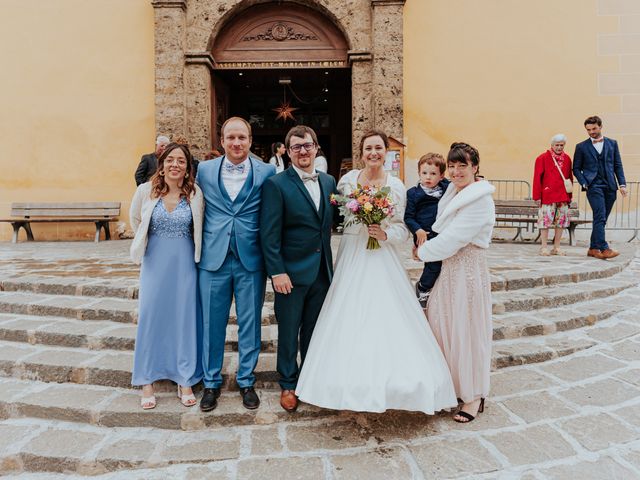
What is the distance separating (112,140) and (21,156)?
1882mm

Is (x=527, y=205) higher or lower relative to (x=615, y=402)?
higher

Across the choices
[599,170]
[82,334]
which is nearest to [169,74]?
[82,334]

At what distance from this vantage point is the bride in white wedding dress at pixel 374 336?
8.55 ft

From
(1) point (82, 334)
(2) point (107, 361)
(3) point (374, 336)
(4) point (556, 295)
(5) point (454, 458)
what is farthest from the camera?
(4) point (556, 295)

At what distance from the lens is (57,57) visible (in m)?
8.84

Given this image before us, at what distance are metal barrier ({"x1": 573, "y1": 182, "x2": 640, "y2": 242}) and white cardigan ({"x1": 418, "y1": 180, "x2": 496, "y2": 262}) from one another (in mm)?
7095

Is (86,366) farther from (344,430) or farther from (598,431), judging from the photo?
(598,431)

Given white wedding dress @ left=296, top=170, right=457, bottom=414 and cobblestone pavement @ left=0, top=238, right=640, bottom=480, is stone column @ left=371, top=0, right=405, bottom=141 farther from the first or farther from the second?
white wedding dress @ left=296, top=170, right=457, bottom=414

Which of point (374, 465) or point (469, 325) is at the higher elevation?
point (469, 325)

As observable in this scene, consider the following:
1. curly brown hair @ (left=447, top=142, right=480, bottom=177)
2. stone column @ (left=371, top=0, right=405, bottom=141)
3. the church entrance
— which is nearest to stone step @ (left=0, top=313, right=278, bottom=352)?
curly brown hair @ (left=447, top=142, right=480, bottom=177)

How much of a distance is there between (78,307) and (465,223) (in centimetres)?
363

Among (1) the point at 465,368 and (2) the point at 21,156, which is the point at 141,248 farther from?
(2) the point at 21,156

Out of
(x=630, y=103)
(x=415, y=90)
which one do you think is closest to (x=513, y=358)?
(x=415, y=90)

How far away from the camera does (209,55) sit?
8680 mm
